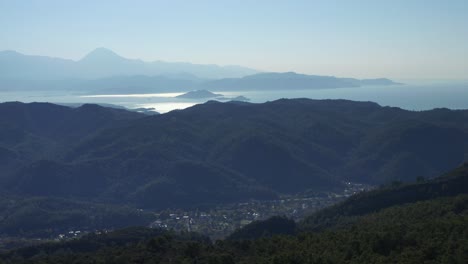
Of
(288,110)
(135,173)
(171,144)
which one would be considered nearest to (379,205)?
(135,173)

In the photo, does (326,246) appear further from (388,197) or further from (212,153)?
(212,153)

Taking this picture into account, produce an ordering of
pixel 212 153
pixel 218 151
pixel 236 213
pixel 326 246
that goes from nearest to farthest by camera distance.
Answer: pixel 326 246 < pixel 236 213 < pixel 212 153 < pixel 218 151

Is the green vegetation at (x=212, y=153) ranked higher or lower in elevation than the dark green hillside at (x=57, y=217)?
higher

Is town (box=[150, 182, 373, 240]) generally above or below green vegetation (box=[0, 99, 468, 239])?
below

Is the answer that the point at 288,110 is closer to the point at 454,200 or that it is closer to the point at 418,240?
the point at 454,200

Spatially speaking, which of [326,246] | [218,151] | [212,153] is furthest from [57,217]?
[326,246]

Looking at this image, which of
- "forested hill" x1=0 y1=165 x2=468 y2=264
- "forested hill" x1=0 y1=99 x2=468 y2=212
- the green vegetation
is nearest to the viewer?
"forested hill" x1=0 y1=165 x2=468 y2=264

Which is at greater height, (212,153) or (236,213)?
(212,153)

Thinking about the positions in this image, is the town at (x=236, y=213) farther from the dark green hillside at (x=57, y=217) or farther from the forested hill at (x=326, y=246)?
the forested hill at (x=326, y=246)

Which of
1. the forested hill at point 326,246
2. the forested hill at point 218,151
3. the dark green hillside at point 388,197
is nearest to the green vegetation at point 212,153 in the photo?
the forested hill at point 218,151

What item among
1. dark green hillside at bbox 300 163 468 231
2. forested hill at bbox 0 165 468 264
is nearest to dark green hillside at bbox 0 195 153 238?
forested hill at bbox 0 165 468 264

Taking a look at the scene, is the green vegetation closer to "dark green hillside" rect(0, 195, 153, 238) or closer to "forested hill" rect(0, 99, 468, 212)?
"forested hill" rect(0, 99, 468, 212)
